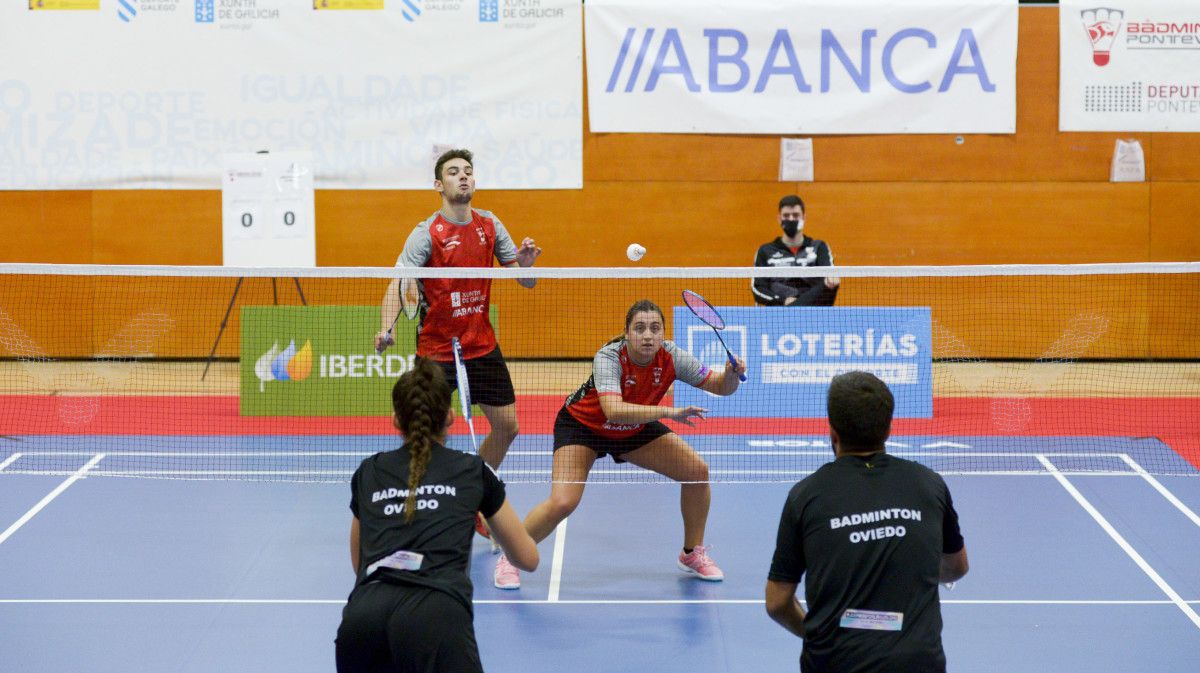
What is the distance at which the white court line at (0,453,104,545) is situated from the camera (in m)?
7.50

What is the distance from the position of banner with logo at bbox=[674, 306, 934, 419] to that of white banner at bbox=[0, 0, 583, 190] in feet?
11.7

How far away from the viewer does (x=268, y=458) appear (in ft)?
30.8

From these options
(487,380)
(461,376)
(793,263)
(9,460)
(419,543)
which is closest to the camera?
(419,543)

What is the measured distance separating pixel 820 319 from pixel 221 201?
6517mm

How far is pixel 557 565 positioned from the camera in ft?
23.1

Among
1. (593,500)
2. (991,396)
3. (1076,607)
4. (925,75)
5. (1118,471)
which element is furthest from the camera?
(925,75)

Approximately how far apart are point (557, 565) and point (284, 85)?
8.03 meters

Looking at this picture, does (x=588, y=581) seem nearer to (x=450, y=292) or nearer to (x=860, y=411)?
(x=450, y=292)

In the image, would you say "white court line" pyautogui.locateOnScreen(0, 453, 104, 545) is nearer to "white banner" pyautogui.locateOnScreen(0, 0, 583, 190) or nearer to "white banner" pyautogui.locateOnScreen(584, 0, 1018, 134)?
"white banner" pyautogui.locateOnScreen(0, 0, 583, 190)

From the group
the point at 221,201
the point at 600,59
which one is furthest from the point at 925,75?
the point at 221,201

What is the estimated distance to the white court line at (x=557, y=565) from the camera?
6.59m

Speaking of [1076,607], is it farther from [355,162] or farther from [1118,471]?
[355,162]

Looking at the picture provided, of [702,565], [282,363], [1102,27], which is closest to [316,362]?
[282,363]

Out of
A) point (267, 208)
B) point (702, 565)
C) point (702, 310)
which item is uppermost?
point (267, 208)
